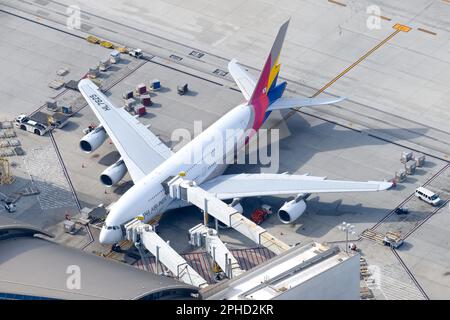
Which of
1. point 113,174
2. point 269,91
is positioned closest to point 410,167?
point 269,91

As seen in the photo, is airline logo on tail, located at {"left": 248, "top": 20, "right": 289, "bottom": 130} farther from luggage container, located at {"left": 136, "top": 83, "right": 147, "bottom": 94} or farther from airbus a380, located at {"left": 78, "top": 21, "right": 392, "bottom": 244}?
luggage container, located at {"left": 136, "top": 83, "right": 147, "bottom": 94}

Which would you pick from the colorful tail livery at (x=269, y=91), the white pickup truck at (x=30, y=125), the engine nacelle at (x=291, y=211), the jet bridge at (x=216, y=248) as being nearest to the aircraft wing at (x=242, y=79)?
the colorful tail livery at (x=269, y=91)

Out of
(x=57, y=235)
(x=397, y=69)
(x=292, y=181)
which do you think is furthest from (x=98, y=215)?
(x=397, y=69)

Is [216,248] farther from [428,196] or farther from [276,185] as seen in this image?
[428,196]

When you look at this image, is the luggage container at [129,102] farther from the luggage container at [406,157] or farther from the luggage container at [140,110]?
the luggage container at [406,157]

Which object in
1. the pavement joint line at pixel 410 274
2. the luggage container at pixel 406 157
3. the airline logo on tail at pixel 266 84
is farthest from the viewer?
the luggage container at pixel 406 157

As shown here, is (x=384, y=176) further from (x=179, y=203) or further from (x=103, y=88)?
(x=103, y=88)
